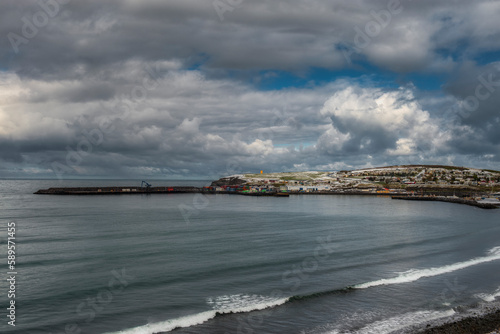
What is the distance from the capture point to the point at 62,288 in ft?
83.3

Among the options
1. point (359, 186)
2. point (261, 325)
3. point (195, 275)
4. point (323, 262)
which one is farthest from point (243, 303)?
point (359, 186)

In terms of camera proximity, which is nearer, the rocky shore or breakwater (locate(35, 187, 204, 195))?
the rocky shore

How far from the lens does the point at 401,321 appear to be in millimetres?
19953

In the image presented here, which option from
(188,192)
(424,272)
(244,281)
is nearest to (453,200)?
(424,272)

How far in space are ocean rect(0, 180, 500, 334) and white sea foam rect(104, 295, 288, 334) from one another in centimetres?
7

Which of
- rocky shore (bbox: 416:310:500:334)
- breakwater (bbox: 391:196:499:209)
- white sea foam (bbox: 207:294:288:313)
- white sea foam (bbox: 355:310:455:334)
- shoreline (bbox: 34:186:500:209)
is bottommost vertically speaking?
white sea foam (bbox: 355:310:455:334)

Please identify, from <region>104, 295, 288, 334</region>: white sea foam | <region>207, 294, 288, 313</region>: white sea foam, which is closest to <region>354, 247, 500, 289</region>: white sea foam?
<region>207, 294, 288, 313</region>: white sea foam

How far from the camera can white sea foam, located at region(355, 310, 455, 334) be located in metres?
18.8

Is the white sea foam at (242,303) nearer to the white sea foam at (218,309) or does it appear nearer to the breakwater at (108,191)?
the white sea foam at (218,309)

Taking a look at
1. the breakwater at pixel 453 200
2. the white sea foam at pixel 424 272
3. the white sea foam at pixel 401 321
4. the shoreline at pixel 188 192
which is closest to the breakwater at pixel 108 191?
the shoreline at pixel 188 192

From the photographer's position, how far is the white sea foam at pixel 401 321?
18805 mm

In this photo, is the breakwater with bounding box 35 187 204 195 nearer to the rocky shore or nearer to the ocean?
the ocean

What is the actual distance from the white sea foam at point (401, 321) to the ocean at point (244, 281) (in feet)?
0.22

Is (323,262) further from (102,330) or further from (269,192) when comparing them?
(269,192)
